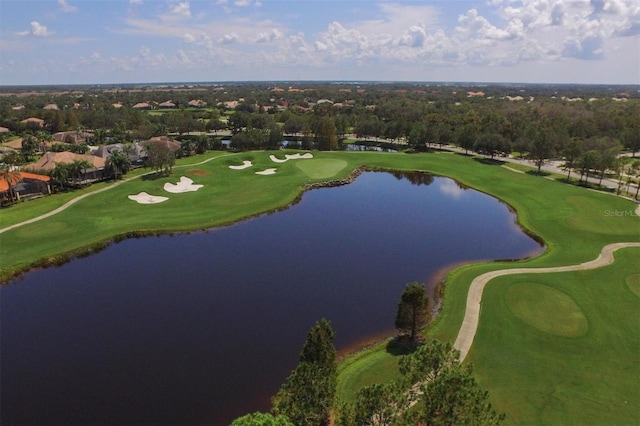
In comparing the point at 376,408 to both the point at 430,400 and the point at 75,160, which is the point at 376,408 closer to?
the point at 430,400

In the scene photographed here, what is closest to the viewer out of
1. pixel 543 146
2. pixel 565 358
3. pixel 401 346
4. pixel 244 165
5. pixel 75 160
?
pixel 565 358

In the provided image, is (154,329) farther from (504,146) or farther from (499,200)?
(504,146)

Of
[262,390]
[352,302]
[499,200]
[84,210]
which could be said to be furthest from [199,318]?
[499,200]

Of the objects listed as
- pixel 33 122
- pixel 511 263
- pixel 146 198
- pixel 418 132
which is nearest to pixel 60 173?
pixel 146 198

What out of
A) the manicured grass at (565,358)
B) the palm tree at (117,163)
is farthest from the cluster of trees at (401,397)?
the palm tree at (117,163)

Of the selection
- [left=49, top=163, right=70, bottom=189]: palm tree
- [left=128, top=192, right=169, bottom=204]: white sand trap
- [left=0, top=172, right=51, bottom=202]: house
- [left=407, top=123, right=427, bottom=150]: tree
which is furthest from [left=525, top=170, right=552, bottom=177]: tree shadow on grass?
[left=0, top=172, right=51, bottom=202]: house

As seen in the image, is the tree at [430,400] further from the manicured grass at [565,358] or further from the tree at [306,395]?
the manicured grass at [565,358]
